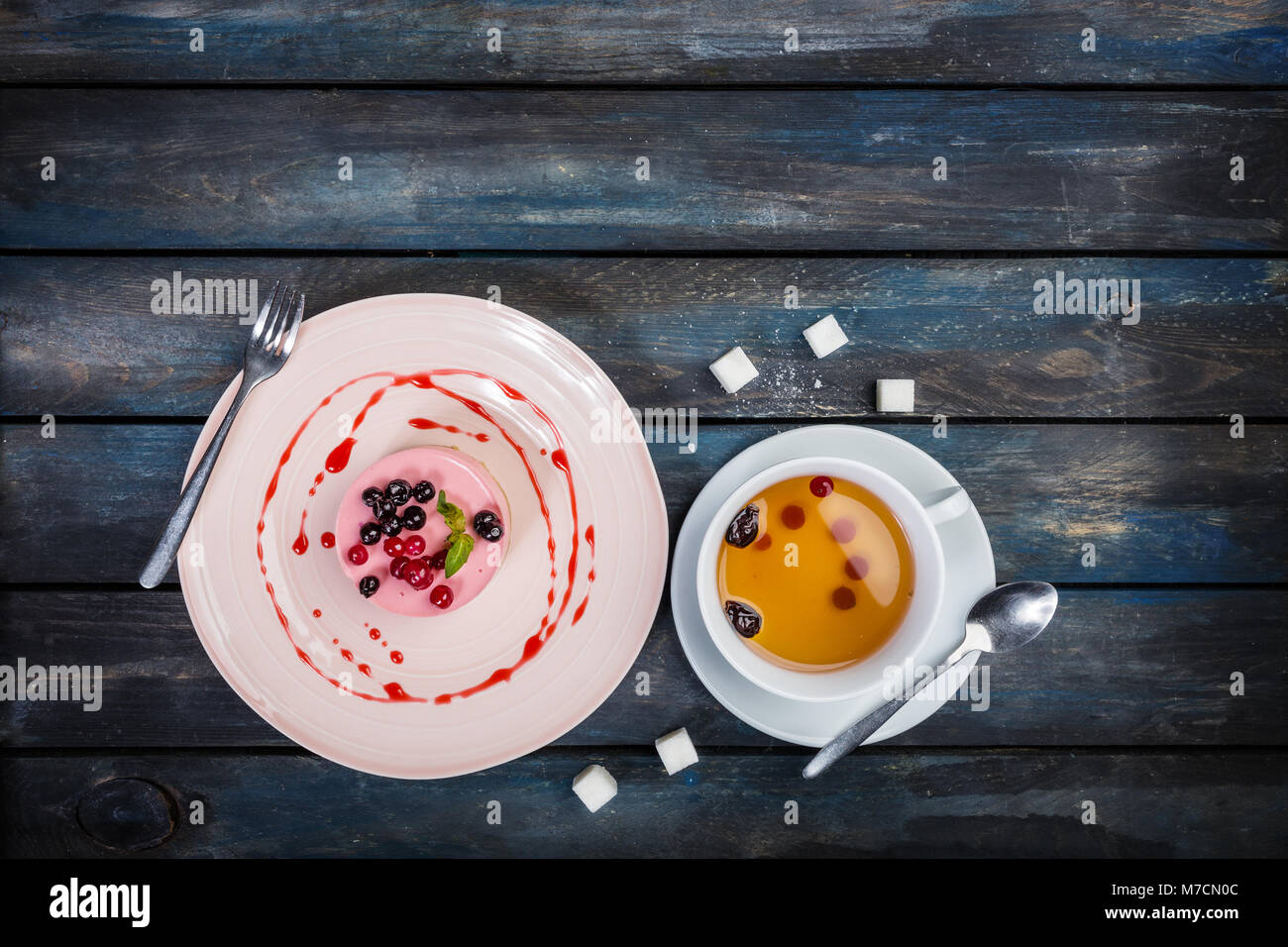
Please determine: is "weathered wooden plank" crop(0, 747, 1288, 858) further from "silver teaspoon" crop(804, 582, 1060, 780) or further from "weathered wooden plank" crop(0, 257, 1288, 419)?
"weathered wooden plank" crop(0, 257, 1288, 419)

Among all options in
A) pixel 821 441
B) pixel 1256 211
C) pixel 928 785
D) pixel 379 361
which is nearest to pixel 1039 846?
pixel 928 785

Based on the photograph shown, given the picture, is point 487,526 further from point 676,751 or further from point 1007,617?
point 1007,617

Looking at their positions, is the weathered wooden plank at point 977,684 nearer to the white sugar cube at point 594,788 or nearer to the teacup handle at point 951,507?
the white sugar cube at point 594,788

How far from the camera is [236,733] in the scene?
2.97 ft

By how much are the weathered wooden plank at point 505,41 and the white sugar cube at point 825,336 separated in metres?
0.29

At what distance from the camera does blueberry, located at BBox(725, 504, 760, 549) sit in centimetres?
81

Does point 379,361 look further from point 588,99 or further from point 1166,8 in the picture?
point 1166,8

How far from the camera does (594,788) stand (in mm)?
→ 884

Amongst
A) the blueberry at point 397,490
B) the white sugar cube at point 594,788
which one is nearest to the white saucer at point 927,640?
the white sugar cube at point 594,788

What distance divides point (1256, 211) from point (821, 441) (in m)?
0.60

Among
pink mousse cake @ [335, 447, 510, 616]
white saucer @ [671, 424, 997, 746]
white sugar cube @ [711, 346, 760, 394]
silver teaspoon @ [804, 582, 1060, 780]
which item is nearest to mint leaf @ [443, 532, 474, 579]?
pink mousse cake @ [335, 447, 510, 616]
